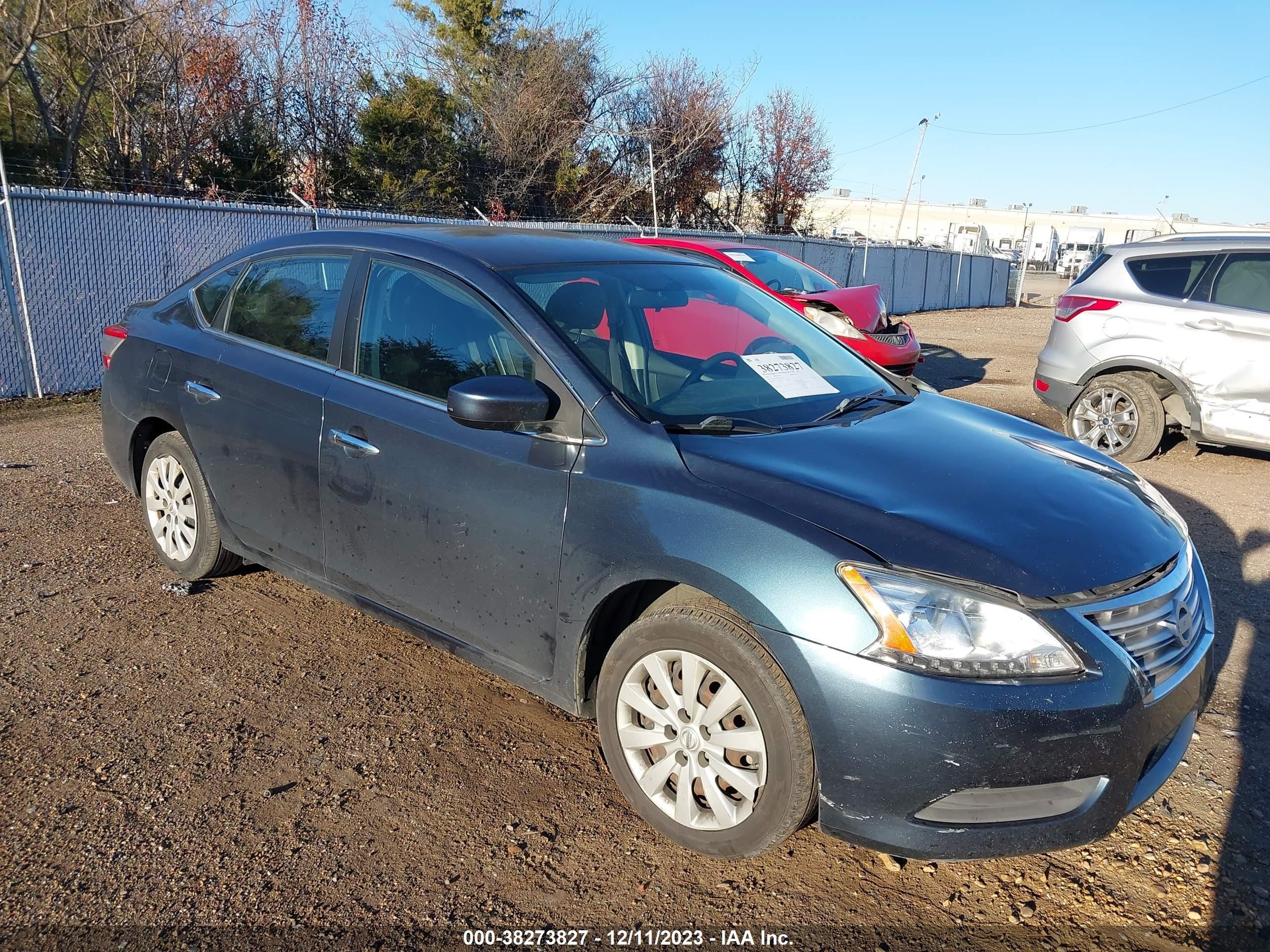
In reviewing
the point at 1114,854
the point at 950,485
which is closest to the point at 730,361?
the point at 950,485

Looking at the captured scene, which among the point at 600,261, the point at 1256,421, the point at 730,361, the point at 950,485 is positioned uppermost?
the point at 600,261

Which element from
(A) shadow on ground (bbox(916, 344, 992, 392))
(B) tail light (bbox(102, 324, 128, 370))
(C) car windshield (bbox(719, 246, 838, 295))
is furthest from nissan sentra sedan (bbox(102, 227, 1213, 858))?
(A) shadow on ground (bbox(916, 344, 992, 392))

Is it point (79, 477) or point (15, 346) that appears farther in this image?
point (15, 346)

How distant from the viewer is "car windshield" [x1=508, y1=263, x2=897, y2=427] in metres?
3.20

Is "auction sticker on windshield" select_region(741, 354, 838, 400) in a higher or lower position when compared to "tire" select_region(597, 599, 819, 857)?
higher

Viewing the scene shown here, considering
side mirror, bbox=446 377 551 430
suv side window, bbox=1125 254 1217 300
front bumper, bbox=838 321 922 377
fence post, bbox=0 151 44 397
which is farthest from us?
front bumper, bbox=838 321 922 377

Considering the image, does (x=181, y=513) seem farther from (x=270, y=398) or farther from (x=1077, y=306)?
(x=1077, y=306)

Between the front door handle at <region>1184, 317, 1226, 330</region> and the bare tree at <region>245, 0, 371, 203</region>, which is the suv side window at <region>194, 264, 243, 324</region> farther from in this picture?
the bare tree at <region>245, 0, 371, 203</region>

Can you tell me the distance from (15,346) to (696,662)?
28.9 feet

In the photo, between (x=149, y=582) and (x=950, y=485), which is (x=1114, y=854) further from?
(x=149, y=582)

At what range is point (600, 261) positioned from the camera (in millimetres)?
3748

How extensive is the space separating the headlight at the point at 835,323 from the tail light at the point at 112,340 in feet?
19.5

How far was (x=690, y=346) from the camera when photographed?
350 cm

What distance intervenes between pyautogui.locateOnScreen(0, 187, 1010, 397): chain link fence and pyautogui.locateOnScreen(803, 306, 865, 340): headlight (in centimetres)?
486
